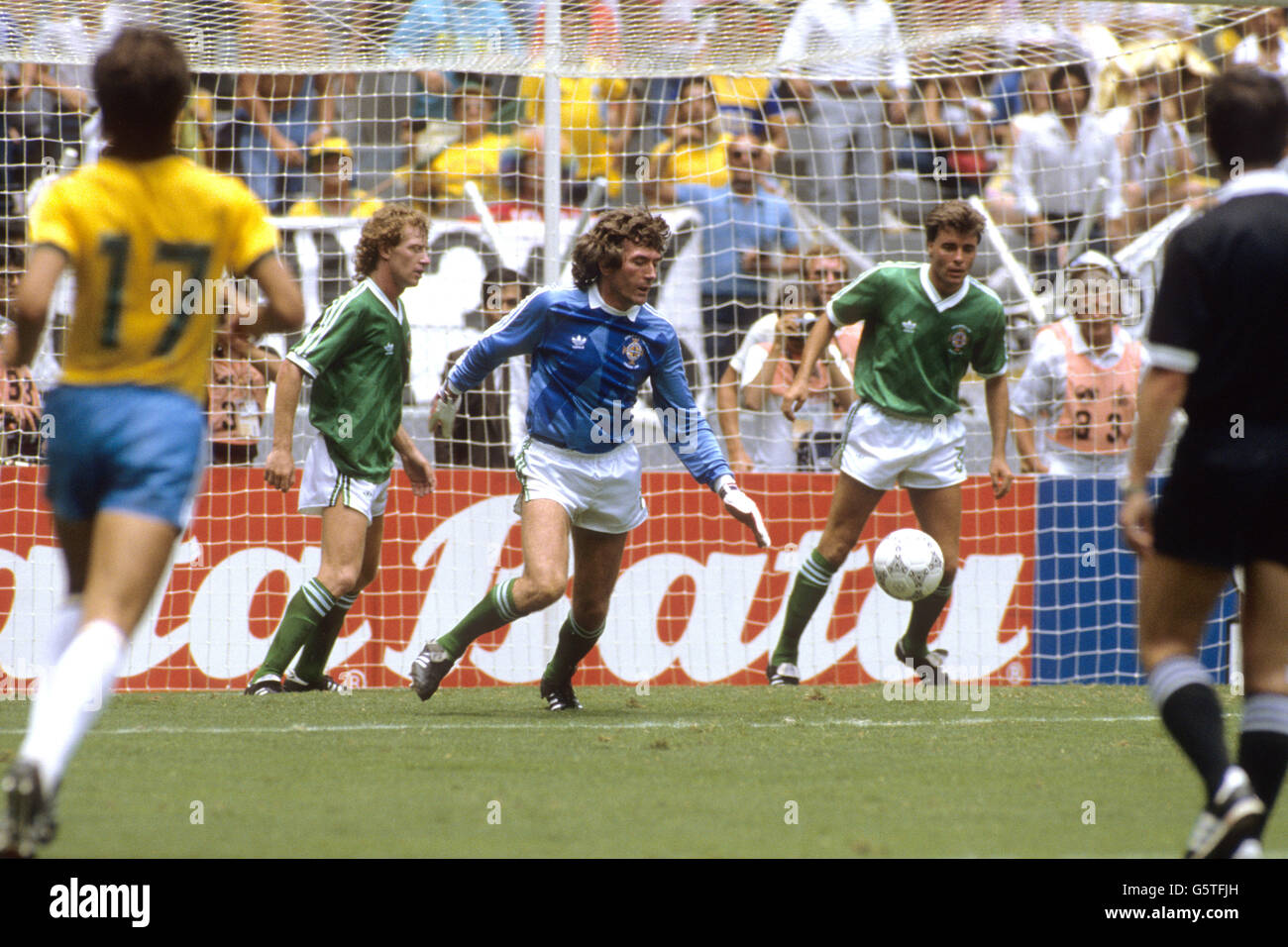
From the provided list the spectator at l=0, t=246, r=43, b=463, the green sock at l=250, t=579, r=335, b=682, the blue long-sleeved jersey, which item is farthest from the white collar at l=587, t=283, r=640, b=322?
the spectator at l=0, t=246, r=43, b=463

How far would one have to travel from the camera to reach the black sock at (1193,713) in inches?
140

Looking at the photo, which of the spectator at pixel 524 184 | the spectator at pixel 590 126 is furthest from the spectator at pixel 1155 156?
the spectator at pixel 524 184

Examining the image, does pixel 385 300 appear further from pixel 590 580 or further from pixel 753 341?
pixel 753 341

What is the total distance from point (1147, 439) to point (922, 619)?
480 centimetres

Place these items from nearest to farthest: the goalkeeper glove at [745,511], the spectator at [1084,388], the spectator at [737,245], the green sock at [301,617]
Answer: the goalkeeper glove at [745,511], the green sock at [301,617], the spectator at [1084,388], the spectator at [737,245]

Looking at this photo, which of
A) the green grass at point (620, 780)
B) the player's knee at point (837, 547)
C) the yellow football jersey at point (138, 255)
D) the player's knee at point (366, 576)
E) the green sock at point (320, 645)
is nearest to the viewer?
the yellow football jersey at point (138, 255)

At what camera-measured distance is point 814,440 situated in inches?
392

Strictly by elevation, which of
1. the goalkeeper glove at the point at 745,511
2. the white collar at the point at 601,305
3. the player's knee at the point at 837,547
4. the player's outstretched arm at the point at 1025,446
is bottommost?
the player's knee at the point at 837,547

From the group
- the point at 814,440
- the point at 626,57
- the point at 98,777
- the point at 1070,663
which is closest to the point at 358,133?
the point at 626,57

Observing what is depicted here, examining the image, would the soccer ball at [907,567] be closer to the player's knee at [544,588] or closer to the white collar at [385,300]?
the player's knee at [544,588]

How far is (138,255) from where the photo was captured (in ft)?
11.7

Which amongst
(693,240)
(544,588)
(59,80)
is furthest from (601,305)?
(59,80)

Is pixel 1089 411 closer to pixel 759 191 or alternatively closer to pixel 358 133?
pixel 759 191

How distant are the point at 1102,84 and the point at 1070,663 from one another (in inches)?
165
